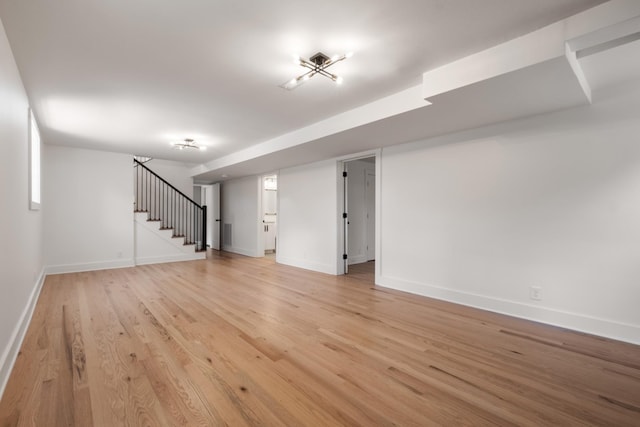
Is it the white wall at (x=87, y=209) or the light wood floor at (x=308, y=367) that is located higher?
the white wall at (x=87, y=209)

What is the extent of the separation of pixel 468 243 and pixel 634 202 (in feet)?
5.09

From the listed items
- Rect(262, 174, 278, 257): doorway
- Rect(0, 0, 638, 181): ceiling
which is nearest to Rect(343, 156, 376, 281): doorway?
Rect(0, 0, 638, 181): ceiling

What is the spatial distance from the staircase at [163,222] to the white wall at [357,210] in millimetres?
4158

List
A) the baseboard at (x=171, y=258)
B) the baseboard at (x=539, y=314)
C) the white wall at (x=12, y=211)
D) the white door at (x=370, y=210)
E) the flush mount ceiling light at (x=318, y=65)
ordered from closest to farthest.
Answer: the white wall at (x=12, y=211) → the flush mount ceiling light at (x=318, y=65) → the baseboard at (x=539, y=314) → the baseboard at (x=171, y=258) → the white door at (x=370, y=210)

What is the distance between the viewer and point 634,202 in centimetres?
268

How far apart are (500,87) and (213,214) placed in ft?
30.2

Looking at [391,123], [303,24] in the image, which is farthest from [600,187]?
[303,24]

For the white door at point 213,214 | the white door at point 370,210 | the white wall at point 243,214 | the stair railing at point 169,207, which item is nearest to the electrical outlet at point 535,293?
the white door at point 370,210

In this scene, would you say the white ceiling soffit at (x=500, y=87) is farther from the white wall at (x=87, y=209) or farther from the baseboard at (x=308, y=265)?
the white wall at (x=87, y=209)

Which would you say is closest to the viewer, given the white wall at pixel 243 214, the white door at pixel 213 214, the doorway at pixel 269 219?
the white wall at pixel 243 214

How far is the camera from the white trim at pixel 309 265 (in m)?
5.64

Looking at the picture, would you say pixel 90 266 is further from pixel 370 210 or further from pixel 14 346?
pixel 370 210

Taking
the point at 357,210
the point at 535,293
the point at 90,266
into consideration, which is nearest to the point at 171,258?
the point at 90,266

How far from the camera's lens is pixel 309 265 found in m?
6.11
